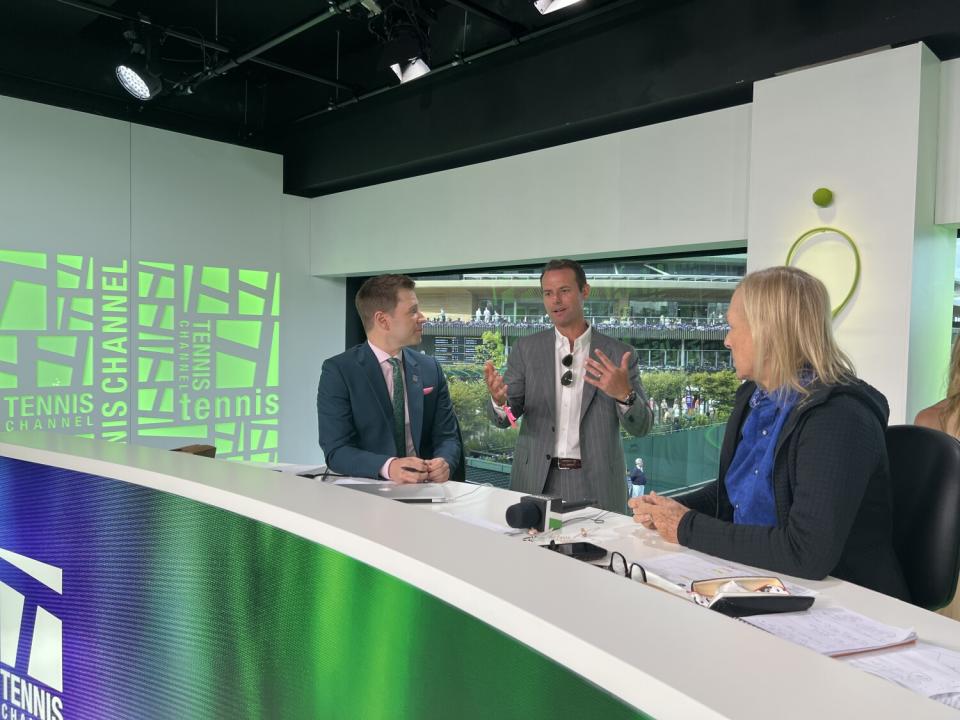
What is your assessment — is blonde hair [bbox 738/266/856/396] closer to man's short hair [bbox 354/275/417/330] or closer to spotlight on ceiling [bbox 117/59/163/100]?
man's short hair [bbox 354/275/417/330]

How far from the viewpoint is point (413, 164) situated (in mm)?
5273

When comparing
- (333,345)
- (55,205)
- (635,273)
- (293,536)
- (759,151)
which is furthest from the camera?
(333,345)

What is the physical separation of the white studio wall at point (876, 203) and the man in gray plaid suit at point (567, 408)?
967 millimetres

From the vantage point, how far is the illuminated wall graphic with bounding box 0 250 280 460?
16.4ft

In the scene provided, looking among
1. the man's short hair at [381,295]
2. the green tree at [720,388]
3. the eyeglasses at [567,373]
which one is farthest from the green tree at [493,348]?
the man's short hair at [381,295]

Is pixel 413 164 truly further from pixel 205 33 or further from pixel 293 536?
pixel 293 536

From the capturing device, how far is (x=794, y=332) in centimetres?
169

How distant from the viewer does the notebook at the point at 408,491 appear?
229 centimetres

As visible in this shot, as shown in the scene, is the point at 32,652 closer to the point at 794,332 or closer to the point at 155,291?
the point at 794,332

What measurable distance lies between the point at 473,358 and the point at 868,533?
436 centimetres

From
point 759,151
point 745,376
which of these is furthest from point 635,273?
point 745,376

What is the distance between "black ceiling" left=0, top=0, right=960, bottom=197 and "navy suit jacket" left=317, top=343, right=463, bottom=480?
2.02 metres

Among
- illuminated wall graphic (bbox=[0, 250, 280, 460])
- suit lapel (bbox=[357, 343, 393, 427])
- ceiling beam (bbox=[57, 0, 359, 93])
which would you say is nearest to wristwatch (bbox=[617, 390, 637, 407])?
suit lapel (bbox=[357, 343, 393, 427])

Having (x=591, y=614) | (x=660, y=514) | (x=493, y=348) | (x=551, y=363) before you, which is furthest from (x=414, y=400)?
(x=493, y=348)
